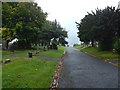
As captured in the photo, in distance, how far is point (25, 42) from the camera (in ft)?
183

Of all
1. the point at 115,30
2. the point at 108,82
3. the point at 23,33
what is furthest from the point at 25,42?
the point at 108,82

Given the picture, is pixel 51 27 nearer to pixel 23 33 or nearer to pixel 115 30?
pixel 23 33

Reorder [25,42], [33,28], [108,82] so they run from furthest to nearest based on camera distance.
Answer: [25,42], [33,28], [108,82]

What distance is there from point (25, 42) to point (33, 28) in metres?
6.01

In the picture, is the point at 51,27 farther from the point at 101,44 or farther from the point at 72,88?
the point at 72,88

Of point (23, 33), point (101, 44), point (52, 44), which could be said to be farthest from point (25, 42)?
point (101, 44)

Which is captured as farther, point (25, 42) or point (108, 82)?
point (25, 42)

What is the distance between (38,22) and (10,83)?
40717 millimetres

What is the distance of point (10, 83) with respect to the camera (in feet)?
42.2

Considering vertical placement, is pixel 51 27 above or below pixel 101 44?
above

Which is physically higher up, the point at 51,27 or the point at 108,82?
the point at 51,27

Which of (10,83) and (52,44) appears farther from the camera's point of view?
(52,44)

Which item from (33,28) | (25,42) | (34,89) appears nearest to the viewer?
(34,89)

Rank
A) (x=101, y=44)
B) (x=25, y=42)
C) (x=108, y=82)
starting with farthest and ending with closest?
(x=25, y=42), (x=101, y=44), (x=108, y=82)
